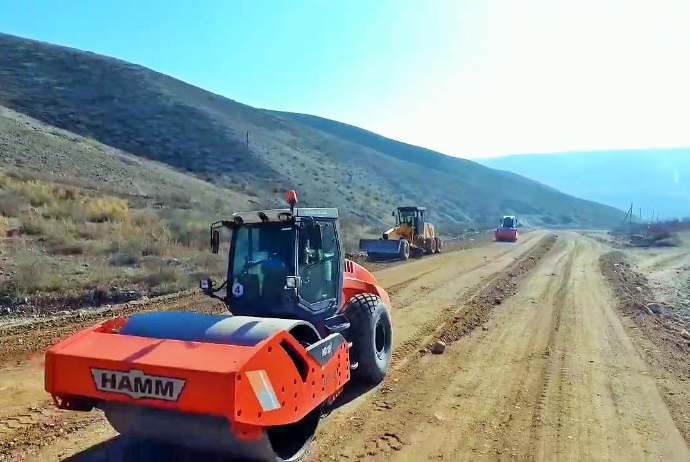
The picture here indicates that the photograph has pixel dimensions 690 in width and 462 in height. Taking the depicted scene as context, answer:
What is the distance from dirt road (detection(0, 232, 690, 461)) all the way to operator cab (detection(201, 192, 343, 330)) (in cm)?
135

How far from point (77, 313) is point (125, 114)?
138 ft

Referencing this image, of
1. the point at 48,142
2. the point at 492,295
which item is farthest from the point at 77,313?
the point at 48,142

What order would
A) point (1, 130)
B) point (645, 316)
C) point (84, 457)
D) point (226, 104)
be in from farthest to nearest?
point (226, 104) → point (1, 130) → point (645, 316) → point (84, 457)

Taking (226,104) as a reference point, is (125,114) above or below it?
below

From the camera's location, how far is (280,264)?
6.58m

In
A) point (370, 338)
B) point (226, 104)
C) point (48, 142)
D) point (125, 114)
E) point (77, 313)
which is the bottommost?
point (77, 313)

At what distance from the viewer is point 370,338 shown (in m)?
7.33

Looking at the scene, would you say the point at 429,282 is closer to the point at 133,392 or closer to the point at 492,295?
the point at 492,295

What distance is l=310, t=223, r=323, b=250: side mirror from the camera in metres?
6.80

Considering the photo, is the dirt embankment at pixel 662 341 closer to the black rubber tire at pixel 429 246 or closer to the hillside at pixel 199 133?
the black rubber tire at pixel 429 246

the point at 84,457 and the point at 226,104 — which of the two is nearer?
the point at 84,457

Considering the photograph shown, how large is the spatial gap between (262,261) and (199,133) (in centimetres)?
4750

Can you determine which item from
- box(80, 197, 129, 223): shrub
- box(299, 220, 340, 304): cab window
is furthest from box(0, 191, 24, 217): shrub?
box(299, 220, 340, 304): cab window

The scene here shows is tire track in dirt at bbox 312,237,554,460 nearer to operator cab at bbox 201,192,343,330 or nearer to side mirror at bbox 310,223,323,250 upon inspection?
operator cab at bbox 201,192,343,330
